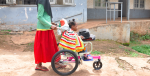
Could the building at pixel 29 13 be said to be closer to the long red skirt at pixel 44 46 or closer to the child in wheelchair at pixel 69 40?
the long red skirt at pixel 44 46

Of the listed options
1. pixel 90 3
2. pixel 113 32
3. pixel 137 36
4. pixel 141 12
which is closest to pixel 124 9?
pixel 141 12

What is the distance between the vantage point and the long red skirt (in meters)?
→ 3.22

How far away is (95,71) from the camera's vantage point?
3471mm

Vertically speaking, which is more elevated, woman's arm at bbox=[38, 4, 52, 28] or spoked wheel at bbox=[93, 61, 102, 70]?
woman's arm at bbox=[38, 4, 52, 28]

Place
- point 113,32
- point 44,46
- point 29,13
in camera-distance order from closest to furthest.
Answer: point 44,46
point 29,13
point 113,32

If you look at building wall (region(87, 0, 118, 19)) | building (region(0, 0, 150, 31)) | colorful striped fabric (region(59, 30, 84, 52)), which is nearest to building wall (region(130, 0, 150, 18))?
building wall (region(87, 0, 118, 19))

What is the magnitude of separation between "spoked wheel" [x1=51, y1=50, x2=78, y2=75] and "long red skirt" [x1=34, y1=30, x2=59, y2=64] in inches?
8.8

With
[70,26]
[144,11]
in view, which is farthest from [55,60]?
[144,11]

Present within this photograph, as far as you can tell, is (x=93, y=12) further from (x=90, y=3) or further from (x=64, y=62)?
(x=64, y=62)

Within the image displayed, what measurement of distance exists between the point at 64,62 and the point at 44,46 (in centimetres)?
54

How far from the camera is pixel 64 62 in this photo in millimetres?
3270

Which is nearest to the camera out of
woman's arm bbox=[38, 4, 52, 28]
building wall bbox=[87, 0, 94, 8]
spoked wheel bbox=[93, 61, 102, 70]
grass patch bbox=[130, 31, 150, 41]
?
woman's arm bbox=[38, 4, 52, 28]

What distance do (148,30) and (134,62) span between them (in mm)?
6293

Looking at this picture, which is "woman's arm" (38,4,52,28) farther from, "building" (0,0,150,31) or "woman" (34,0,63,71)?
"building" (0,0,150,31)
